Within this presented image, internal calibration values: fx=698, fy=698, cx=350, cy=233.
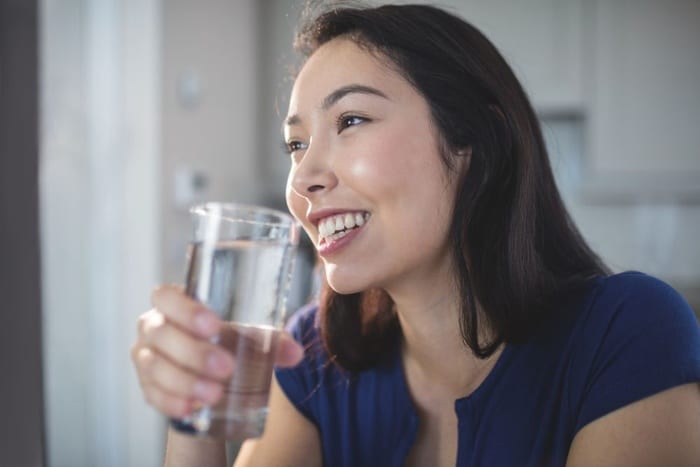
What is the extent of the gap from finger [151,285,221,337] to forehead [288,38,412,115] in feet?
1.46

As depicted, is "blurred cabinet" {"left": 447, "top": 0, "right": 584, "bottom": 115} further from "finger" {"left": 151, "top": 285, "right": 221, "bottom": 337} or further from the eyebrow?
"finger" {"left": 151, "top": 285, "right": 221, "bottom": 337}

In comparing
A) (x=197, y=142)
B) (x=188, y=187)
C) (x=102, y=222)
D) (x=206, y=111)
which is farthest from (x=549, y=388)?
(x=206, y=111)

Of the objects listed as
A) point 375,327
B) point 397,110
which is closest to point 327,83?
point 397,110

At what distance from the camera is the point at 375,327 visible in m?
1.20

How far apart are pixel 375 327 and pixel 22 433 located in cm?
74

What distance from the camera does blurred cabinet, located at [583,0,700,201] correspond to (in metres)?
3.22

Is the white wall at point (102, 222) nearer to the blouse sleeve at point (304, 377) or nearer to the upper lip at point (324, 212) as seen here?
the blouse sleeve at point (304, 377)

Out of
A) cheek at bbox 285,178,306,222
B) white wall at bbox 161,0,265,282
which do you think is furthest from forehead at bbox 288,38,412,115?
white wall at bbox 161,0,265,282

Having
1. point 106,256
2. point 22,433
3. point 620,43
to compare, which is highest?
point 620,43

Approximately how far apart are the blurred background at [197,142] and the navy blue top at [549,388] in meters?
0.51

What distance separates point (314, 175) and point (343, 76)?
149 millimetres

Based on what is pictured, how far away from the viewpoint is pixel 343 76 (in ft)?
3.17

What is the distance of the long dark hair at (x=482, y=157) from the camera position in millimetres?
999

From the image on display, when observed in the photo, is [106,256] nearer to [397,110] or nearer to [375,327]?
[375,327]
